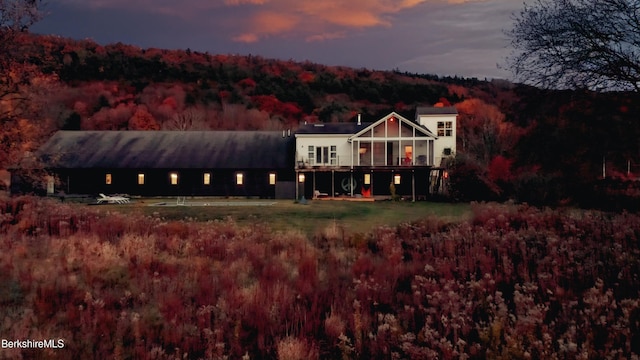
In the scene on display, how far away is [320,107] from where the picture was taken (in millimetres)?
99688

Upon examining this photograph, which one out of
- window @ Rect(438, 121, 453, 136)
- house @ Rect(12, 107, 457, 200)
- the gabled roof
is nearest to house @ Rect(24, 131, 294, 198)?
house @ Rect(12, 107, 457, 200)

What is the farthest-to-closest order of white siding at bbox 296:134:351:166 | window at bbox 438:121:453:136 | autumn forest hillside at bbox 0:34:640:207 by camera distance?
window at bbox 438:121:453:136 → white siding at bbox 296:134:351:166 → autumn forest hillside at bbox 0:34:640:207

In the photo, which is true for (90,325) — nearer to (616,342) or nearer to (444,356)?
(444,356)

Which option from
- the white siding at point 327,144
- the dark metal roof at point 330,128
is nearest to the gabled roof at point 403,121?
the white siding at point 327,144

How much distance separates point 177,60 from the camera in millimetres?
146125

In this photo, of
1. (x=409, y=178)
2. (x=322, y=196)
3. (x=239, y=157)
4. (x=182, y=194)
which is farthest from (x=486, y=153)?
(x=182, y=194)

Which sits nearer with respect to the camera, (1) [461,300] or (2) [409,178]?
(1) [461,300]

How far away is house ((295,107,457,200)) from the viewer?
1815 inches

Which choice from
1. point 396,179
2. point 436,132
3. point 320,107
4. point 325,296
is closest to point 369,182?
point 396,179

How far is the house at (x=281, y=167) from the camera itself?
45.9m

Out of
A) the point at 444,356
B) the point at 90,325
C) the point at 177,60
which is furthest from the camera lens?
the point at 177,60

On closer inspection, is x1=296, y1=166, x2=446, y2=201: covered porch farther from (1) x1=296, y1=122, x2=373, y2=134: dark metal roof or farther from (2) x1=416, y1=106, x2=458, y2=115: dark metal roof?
(2) x1=416, y1=106, x2=458, y2=115: dark metal roof

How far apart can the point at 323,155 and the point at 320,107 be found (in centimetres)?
5426

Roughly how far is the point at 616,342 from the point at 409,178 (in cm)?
4104
